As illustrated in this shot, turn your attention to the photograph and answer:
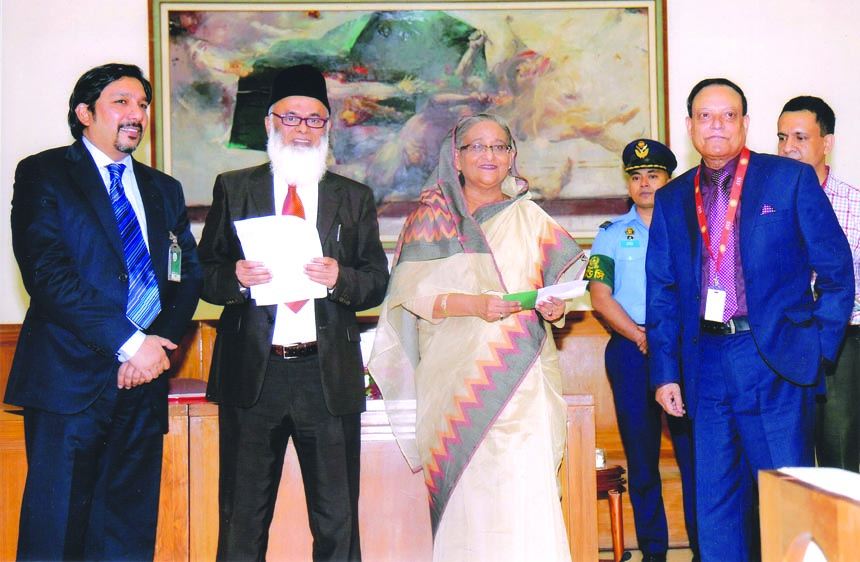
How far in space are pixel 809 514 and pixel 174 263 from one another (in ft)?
7.32

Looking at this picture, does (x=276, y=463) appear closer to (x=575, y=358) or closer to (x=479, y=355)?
(x=479, y=355)

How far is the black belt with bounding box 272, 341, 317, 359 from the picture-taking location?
323 cm

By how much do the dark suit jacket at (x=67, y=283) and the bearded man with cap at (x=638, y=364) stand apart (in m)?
1.99

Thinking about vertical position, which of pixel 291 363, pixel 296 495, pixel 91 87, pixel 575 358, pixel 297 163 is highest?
pixel 91 87

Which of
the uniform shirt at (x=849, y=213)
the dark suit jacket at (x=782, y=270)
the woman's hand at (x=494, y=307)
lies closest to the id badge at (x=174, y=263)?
the woman's hand at (x=494, y=307)

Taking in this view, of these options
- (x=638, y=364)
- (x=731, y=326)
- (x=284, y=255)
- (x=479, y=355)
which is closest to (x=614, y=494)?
(x=638, y=364)

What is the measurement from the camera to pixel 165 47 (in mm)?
5457

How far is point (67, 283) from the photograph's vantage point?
118 inches

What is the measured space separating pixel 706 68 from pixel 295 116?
3151 millimetres

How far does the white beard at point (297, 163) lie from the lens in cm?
339

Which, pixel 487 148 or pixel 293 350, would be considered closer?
pixel 293 350

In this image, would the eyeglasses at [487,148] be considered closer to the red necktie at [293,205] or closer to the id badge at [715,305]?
the red necktie at [293,205]

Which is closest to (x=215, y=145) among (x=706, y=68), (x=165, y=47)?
(x=165, y=47)

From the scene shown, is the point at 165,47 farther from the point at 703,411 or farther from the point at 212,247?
the point at 703,411
